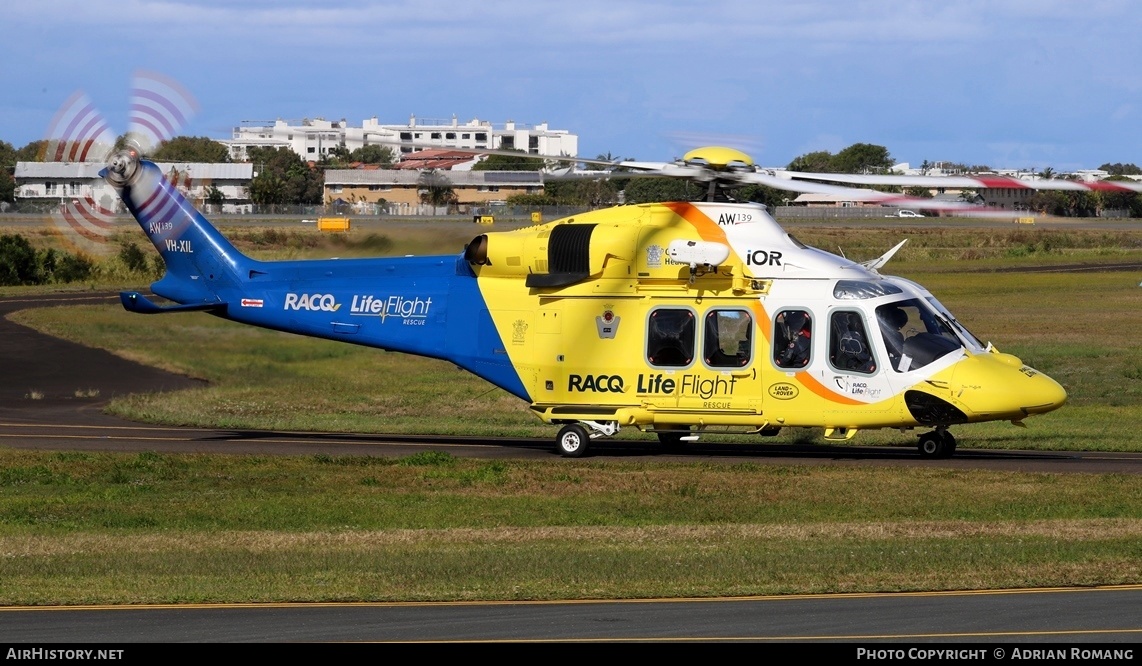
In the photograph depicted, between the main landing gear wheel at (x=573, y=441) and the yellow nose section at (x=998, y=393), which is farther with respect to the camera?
the main landing gear wheel at (x=573, y=441)

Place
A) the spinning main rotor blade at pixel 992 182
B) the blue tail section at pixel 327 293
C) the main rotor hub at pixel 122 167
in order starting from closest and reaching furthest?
the spinning main rotor blade at pixel 992 182 < the blue tail section at pixel 327 293 < the main rotor hub at pixel 122 167

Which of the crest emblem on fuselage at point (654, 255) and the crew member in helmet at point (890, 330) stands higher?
the crest emblem on fuselage at point (654, 255)

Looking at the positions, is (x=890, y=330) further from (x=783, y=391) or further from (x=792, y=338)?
(x=783, y=391)

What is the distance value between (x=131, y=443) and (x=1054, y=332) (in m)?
31.4

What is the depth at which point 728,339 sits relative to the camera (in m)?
21.9

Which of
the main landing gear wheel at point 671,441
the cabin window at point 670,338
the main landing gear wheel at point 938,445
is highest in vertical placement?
the cabin window at point 670,338

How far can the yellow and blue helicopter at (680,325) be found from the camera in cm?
2127

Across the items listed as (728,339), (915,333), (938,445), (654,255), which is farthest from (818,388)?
(654,255)

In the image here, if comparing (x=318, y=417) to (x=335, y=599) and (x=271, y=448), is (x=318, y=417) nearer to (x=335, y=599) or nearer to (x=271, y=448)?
(x=271, y=448)

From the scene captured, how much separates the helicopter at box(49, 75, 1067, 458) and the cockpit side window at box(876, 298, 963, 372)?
2 centimetres

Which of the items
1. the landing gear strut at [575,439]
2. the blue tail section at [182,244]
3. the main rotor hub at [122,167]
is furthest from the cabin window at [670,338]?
the main rotor hub at [122,167]

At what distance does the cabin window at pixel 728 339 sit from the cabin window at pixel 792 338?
16.6 inches

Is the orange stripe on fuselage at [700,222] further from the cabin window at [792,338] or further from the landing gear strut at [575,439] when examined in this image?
the landing gear strut at [575,439]

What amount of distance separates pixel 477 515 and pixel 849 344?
6.78 metres
